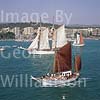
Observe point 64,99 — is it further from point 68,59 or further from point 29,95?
point 68,59

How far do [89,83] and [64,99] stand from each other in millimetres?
7096

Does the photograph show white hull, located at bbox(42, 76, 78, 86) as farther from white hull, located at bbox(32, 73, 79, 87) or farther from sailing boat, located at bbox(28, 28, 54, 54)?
sailing boat, located at bbox(28, 28, 54, 54)

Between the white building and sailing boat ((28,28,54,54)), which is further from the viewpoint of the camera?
the white building

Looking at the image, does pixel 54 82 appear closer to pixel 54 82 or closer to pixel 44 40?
pixel 54 82

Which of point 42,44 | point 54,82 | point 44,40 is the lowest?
point 54,82

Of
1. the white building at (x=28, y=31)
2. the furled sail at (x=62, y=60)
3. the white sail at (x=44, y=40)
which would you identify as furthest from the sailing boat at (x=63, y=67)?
the white building at (x=28, y=31)

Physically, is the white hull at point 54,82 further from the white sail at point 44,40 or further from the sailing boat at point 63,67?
the white sail at point 44,40

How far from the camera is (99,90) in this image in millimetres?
33000

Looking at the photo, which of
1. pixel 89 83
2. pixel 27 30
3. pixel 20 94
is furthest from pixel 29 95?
pixel 27 30

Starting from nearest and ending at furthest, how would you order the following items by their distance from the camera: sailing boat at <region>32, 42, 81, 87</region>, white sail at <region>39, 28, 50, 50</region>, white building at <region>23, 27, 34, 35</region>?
sailing boat at <region>32, 42, 81, 87</region> → white sail at <region>39, 28, 50, 50</region> → white building at <region>23, 27, 34, 35</region>

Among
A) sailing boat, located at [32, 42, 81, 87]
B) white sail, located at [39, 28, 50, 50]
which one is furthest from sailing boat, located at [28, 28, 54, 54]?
sailing boat, located at [32, 42, 81, 87]

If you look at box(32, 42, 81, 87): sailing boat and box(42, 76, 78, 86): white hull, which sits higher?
box(32, 42, 81, 87): sailing boat

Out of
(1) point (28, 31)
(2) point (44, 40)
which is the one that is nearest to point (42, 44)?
(2) point (44, 40)

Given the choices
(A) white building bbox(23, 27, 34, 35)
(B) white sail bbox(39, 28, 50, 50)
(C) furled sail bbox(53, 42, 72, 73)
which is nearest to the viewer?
(C) furled sail bbox(53, 42, 72, 73)
